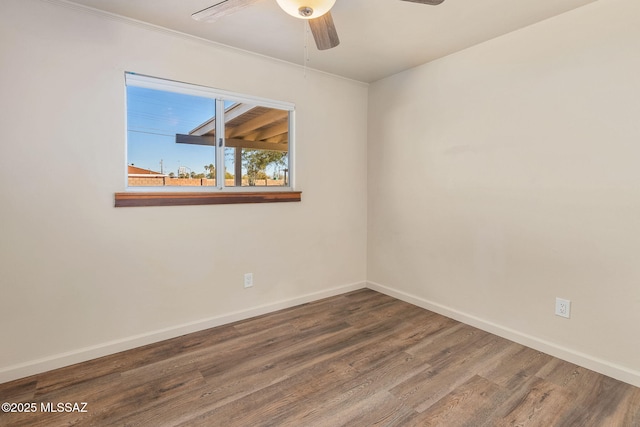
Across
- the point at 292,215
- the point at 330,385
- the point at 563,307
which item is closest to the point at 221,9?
the point at 292,215

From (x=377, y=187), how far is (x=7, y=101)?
3.06 meters

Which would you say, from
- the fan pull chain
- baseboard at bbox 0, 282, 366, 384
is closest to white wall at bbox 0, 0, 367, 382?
baseboard at bbox 0, 282, 366, 384

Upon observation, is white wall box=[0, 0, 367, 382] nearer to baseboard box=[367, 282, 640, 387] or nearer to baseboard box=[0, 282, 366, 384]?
baseboard box=[0, 282, 366, 384]

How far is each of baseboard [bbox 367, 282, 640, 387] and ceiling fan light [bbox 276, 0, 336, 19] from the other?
2.61m

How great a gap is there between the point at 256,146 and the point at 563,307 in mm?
2718

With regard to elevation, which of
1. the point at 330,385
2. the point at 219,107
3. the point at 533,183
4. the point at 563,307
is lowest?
the point at 330,385

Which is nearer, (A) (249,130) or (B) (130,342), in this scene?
(B) (130,342)

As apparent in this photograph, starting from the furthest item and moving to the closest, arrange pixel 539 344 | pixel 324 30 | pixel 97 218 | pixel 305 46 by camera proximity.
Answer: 1. pixel 305 46
2. pixel 539 344
3. pixel 97 218
4. pixel 324 30

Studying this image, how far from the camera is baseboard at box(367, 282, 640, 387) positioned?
6.69 ft

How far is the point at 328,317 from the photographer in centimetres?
300

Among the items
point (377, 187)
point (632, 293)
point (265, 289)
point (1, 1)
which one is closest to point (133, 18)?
point (1, 1)

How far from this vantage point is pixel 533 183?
2400 mm

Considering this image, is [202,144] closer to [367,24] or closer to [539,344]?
[367,24]

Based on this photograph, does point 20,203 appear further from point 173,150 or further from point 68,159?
point 173,150
